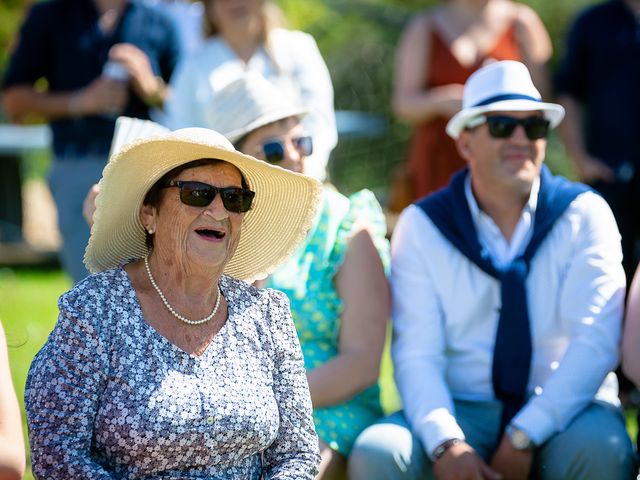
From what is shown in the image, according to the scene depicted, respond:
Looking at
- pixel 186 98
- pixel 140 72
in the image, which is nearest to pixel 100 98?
pixel 140 72

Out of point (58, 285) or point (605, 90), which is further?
point (58, 285)

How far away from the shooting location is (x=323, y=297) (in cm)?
464

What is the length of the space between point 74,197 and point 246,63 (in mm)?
1127

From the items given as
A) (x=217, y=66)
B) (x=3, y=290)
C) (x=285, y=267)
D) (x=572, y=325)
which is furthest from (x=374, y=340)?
(x=3, y=290)

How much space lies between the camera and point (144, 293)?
3670mm

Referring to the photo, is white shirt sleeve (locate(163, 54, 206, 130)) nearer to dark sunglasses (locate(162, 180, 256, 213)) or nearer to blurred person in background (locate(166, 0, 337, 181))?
blurred person in background (locate(166, 0, 337, 181))

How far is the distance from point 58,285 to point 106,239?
23.6 feet

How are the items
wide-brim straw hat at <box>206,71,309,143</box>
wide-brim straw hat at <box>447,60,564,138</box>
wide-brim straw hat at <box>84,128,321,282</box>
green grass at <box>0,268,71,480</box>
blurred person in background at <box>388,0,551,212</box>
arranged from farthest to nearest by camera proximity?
green grass at <box>0,268,71,480</box> < blurred person in background at <box>388,0,551,212</box> < wide-brim straw hat at <box>206,71,309,143</box> < wide-brim straw hat at <box>447,60,564,138</box> < wide-brim straw hat at <box>84,128,321,282</box>

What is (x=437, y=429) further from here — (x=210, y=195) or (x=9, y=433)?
(x=9, y=433)

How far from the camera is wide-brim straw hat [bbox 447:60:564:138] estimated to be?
15.6 ft

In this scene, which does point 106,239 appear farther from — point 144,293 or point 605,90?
point 605,90

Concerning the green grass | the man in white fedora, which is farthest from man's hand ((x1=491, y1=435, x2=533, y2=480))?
the green grass

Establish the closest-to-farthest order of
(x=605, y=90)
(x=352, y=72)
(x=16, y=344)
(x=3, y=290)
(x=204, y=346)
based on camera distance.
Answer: (x=204, y=346), (x=16, y=344), (x=605, y=90), (x=3, y=290), (x=352, y=72)

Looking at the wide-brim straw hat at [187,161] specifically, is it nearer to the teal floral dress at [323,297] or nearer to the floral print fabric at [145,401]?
the floral print fabric at [145,401]
